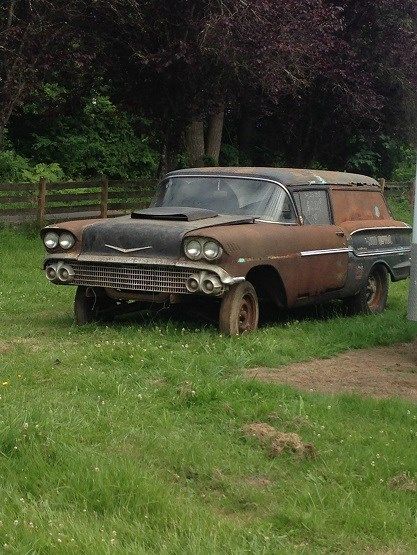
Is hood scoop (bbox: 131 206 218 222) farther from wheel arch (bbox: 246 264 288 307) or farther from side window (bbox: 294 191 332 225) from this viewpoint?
side window (bbox: 294 191 332 225)

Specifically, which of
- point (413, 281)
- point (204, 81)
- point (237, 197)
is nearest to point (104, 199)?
point (204, 81)

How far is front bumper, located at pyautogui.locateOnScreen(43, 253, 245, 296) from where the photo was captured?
8.88 metres

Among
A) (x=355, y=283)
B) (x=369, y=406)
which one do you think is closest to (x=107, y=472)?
(x=369, y=406)

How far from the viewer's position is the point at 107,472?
512 cm

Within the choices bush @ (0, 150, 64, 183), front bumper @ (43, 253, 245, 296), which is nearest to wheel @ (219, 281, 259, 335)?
front bumper @ (43, 253, 245, 296)

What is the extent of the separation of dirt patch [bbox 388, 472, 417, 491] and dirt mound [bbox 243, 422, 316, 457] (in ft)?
1.77

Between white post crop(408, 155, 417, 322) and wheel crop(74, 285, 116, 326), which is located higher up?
white post crop(408, 155, 417, 322)

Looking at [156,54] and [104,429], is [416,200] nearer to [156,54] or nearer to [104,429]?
[104,429]

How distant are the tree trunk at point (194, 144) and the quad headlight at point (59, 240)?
12240 millimetres

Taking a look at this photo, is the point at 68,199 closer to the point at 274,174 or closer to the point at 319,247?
the point at 274,174

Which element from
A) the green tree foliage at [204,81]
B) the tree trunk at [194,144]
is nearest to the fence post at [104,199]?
the green tree foliage at [204,81]

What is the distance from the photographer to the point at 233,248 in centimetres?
900

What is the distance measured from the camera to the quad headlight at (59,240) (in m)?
9.62

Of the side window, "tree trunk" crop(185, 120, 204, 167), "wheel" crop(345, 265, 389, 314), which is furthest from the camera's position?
"tree trunk" crop(185, 120, 204, 167)
